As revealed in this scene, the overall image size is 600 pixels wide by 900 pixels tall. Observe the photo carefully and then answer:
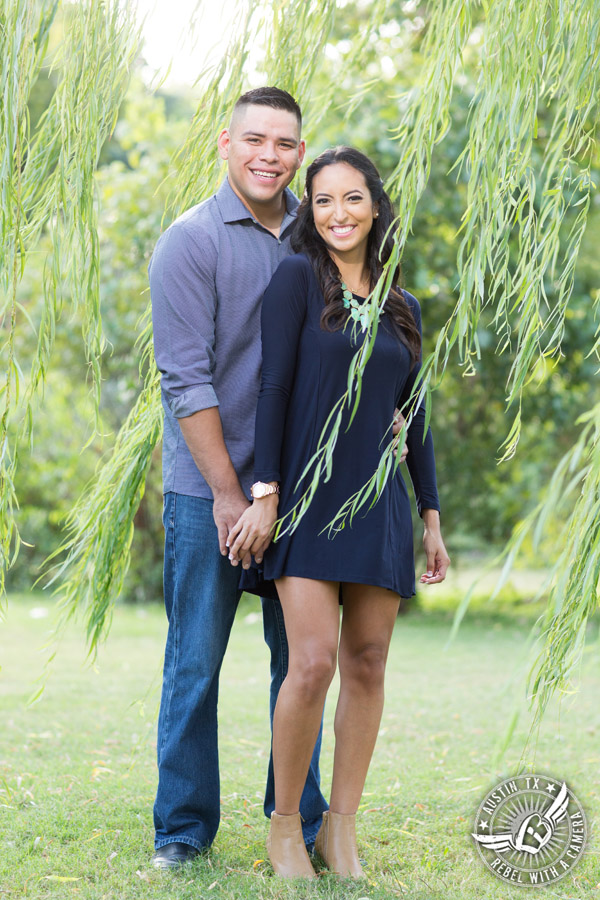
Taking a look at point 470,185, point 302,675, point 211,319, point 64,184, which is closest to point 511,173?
point 470,185

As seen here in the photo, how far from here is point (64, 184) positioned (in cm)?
207

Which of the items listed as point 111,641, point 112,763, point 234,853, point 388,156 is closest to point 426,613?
point 111,641

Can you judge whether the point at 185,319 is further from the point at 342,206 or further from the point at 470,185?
the point at 470,185

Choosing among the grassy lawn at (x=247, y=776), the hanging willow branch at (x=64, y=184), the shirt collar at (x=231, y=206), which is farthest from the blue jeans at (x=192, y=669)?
the shirt collar at (x=231, y=206)

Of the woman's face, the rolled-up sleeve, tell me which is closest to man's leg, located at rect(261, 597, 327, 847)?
the rolled-up sleeve

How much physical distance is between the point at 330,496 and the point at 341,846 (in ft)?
2.58

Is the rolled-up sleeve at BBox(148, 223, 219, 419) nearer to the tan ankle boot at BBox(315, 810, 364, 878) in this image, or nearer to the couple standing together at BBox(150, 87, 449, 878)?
the couple standing together at BBox(150, 87, 449, 878)

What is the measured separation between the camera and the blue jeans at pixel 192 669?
2.15m

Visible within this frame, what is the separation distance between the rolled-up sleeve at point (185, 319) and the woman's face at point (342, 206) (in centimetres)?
26

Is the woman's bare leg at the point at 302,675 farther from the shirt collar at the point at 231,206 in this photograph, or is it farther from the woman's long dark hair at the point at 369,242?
the shirt collar at the point at 231,206

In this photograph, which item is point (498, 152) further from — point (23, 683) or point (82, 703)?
point (23, 683)

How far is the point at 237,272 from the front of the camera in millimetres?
2131

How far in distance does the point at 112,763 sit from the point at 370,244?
2.04m

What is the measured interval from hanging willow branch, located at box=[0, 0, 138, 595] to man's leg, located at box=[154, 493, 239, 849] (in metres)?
0.38
